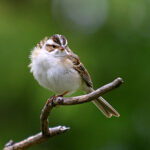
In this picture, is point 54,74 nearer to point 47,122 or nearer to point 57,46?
point 57,46

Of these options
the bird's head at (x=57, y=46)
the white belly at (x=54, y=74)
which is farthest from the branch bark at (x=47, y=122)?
the bird's head at (x=57, y=46)

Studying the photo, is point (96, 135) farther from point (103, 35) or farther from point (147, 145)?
point (103, 35)

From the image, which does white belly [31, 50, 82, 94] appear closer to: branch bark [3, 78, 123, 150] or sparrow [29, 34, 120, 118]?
sparrow [29, 34, 120, 118]

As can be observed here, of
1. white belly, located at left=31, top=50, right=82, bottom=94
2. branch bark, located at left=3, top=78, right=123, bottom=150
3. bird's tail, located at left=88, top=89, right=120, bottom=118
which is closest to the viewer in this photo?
branch bark, located at left=3, top=78, right=123, bottom=150

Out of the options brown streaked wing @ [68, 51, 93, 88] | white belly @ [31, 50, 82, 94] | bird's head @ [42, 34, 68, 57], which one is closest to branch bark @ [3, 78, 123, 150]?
white belly @ [31, 50, 82, 94]

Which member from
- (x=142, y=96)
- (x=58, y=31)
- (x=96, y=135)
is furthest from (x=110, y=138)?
(x=58, y=31)

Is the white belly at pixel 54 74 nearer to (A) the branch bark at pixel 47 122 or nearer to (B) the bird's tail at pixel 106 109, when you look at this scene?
(B) the bird's tail at pixel 106 109
